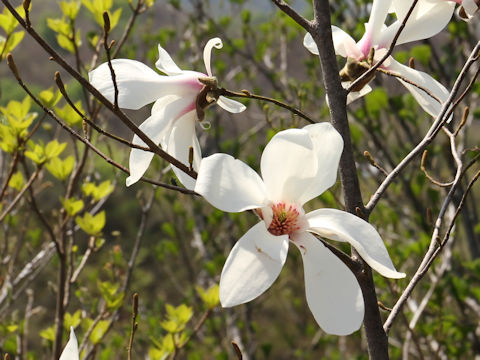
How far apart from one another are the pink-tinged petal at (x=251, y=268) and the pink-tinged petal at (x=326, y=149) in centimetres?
7

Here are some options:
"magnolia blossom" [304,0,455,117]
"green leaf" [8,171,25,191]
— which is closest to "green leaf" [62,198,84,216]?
"green leaf" [8,171,25,191]

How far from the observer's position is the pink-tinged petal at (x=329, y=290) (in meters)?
0.61

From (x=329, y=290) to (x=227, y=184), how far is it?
15cm

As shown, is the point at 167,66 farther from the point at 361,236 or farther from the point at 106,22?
the point at 361,236

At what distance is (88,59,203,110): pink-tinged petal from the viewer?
723 millimetres

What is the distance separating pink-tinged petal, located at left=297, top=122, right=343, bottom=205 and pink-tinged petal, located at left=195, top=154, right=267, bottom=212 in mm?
65

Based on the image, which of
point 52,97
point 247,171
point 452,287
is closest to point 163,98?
point 247,171

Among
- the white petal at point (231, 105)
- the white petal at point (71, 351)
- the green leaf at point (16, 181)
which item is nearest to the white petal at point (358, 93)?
the white petal at point (231, 105)

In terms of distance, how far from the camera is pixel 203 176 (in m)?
0.60

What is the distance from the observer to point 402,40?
0.81 m

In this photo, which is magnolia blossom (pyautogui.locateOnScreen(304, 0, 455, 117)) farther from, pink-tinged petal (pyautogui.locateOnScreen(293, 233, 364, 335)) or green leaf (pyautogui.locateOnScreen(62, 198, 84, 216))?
green leaf (pyautogui.locateOnScreen(62, 198, 84, 216))

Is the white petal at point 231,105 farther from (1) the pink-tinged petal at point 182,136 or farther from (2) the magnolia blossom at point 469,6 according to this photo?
(2) the magnolia blossom at point 469,6

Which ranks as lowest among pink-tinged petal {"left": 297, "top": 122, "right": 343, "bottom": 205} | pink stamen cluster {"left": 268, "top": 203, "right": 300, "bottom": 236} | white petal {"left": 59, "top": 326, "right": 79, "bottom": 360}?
white petal {"left": 59, "top": 326, "right": 79, "bottom": 360}

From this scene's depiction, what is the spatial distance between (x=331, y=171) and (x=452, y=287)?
1.15 meters
